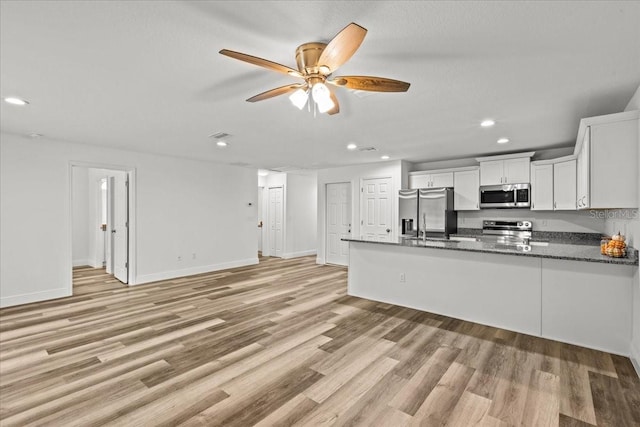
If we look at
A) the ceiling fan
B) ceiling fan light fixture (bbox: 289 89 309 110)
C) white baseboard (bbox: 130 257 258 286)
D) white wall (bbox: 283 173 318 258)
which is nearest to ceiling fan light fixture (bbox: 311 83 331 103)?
the ceiling fan

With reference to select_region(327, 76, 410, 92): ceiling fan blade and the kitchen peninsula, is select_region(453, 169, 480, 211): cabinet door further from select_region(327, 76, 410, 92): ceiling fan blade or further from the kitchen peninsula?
select_region(327, 76, 410, 92): ceiling fan blade

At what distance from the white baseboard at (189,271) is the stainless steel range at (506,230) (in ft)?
16.9

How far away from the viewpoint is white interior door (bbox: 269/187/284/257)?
8656 mm

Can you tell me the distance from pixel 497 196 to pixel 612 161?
275cm

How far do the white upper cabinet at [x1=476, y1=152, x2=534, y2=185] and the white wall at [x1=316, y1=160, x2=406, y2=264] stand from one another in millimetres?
1567

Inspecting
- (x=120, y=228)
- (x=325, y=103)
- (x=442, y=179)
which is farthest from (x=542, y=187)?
(x=120, y=228)

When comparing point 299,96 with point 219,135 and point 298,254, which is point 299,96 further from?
point 298,254

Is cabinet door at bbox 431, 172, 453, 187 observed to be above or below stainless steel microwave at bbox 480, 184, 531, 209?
above

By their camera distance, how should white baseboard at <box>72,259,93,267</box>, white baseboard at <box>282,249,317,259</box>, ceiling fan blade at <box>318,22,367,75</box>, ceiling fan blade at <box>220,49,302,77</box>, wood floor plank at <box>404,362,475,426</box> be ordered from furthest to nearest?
white baseboard at <box>282,249,317,259</box>, white baseboard at <box>72,259,93,267</box>, wood floor plank at <box>404,362,475,426</box>, ceiling fan blade at <box>220,49,302,77</box>, ceiling fan blade at <box>318,22,367,75</box>

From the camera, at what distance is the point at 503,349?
2889 millimetres

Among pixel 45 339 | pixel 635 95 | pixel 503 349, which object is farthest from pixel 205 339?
pixel 635 95

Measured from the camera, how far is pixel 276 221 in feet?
28.8

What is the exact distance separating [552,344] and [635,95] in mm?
2439

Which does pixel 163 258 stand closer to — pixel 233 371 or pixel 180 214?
pixel 180 214
